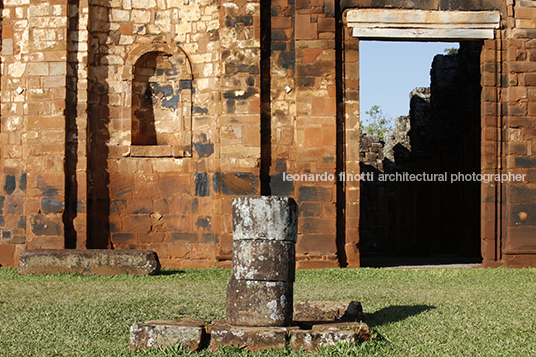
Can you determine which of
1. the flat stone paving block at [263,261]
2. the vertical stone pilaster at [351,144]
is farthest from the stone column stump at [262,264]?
the vertical stone pilaster at [351,144]

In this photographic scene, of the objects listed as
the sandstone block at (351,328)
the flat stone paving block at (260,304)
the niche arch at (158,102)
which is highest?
the niche arch at (158,102)

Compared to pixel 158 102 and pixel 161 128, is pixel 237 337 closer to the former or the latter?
pixel 161 128

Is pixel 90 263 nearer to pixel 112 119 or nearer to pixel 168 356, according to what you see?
pixel 112 119

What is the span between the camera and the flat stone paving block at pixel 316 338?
14.0 feet

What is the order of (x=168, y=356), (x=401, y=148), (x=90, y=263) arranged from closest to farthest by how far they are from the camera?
1. (x=168, y=356)
2. (x=90, y=263)
3. (x=401, y=148)

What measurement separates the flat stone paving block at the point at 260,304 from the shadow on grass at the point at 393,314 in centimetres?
97

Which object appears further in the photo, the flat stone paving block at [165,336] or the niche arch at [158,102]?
the niche arch at [158,102]

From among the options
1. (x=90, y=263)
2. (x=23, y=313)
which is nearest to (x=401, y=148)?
(x=90, y=263)

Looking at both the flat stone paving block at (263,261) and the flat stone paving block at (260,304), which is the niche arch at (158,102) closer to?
the flat stone paving block at (263,261)

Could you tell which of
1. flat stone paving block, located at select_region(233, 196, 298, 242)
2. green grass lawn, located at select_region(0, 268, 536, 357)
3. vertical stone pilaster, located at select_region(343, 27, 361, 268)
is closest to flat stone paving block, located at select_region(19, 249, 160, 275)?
green grass lawn, located at select_region(0, 268, 536, 357)

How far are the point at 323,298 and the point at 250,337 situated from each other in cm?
220

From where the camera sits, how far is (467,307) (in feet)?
19.3

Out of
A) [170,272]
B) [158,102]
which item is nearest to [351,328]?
[170,272]

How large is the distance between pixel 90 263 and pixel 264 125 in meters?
3.43
